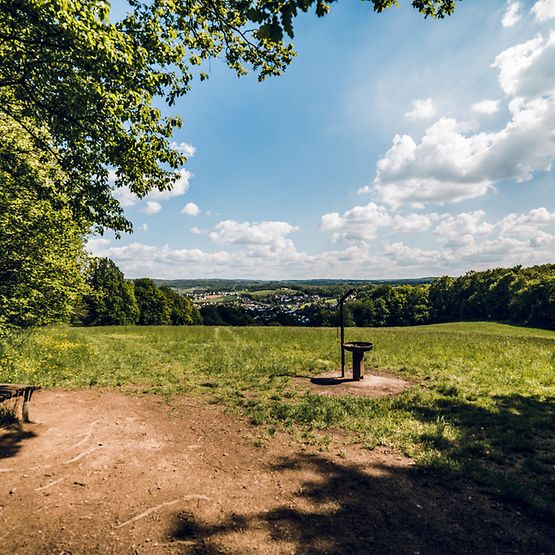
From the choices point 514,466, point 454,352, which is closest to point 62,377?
point 514,466

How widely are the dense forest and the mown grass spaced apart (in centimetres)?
4502

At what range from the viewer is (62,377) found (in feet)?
45.2

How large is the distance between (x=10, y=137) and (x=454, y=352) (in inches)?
967

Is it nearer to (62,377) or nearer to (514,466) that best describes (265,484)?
(514,466)

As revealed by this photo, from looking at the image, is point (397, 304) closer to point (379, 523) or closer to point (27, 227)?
point (27, 227)

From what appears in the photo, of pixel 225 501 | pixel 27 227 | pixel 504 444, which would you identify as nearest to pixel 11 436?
pixel 225 501

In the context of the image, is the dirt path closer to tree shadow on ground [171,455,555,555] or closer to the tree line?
tree shadow on ground [171,455,555,555]

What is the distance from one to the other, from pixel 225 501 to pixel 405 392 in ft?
28.4

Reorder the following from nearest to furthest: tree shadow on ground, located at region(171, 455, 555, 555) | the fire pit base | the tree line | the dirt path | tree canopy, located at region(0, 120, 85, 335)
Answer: tree shadow on ground, located at region(171, 455, 555, 555) < the dirt path < tree canopy, located at region(0, 120, 85, 335) < the fire pit base < the tree line

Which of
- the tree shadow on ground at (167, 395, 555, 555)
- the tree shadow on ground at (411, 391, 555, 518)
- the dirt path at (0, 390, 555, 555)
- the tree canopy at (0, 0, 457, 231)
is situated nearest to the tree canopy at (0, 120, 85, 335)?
the tree canopy at (0, 0, 457, 231)

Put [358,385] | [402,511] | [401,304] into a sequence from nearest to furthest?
[402,511], [358,385], [401,304]

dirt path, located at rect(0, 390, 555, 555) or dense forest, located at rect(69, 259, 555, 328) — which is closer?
dirt path, located at rect(0, 390, 555, 555)

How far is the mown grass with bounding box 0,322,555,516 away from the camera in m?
6.84

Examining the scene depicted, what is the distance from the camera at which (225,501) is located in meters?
5.40
